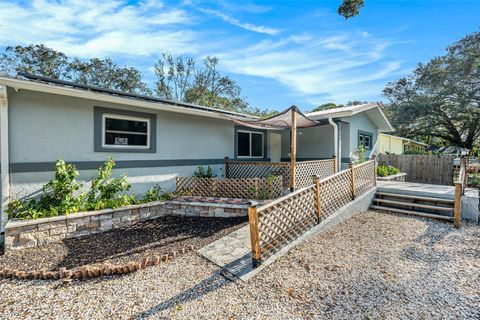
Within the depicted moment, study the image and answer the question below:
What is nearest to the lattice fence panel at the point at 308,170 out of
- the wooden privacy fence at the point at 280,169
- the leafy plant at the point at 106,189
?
the wooden privacy fence at the point at 280,169

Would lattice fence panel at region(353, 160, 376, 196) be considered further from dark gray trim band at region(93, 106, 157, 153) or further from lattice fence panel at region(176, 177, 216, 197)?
dark gray trim band at region(93, 106, 157, 153)

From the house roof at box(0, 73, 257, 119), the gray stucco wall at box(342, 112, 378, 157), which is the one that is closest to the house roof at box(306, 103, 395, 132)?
the gray stucco wall at box(342, 112, 378, 157)

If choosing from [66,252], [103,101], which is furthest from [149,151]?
[66,252]

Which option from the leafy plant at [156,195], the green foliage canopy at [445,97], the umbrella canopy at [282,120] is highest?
the green foliage canopy at [445,97]

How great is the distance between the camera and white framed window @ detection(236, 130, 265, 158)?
10078mm

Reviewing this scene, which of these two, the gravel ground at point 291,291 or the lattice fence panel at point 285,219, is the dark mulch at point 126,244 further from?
the lattice fence panel at point 285,219

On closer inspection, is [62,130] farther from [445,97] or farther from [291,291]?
[445,97]

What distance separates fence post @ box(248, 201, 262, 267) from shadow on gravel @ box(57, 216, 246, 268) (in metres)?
1.42

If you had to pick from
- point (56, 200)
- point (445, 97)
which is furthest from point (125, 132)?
point (445, 97)

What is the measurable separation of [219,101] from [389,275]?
85.5 feet

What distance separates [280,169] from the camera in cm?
810

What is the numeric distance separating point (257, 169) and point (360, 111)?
A: 17.3 feet

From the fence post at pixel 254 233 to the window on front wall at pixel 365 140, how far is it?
9.99 meters

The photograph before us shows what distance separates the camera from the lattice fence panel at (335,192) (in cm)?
591
